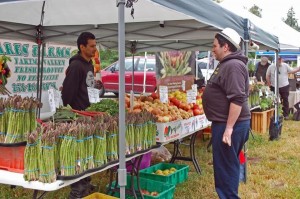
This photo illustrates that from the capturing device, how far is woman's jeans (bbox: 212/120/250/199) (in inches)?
139

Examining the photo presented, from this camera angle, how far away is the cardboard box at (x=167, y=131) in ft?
12.7

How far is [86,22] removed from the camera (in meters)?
5.56

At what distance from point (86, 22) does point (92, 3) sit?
855 mm

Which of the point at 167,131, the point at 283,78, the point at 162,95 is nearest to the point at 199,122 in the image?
the point at 162,95

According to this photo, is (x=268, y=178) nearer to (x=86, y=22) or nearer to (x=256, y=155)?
(x=256, y=155)

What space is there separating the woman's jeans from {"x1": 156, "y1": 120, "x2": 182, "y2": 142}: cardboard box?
1.81 feet

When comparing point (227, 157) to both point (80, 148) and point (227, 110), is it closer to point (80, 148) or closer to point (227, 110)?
point (227, 110)

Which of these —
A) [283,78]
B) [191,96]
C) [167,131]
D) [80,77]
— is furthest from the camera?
[283,78]

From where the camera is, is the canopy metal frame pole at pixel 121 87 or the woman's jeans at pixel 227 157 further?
the woman's jeans at pixel 227 157

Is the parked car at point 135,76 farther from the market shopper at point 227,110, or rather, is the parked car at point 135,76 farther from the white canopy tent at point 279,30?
the market shopper at point 227,110

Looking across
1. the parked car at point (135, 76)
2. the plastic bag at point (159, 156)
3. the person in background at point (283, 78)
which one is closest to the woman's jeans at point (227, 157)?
the plastic bag at point (159, 156)

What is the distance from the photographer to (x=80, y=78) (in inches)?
164

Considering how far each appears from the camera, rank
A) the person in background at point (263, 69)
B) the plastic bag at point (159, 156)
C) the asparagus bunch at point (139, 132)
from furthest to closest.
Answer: the person in background at point (263, 69), the plastic bag at point (159, 156), the asparagus bunch at point (139, 132)

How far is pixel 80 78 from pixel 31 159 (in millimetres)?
1820
